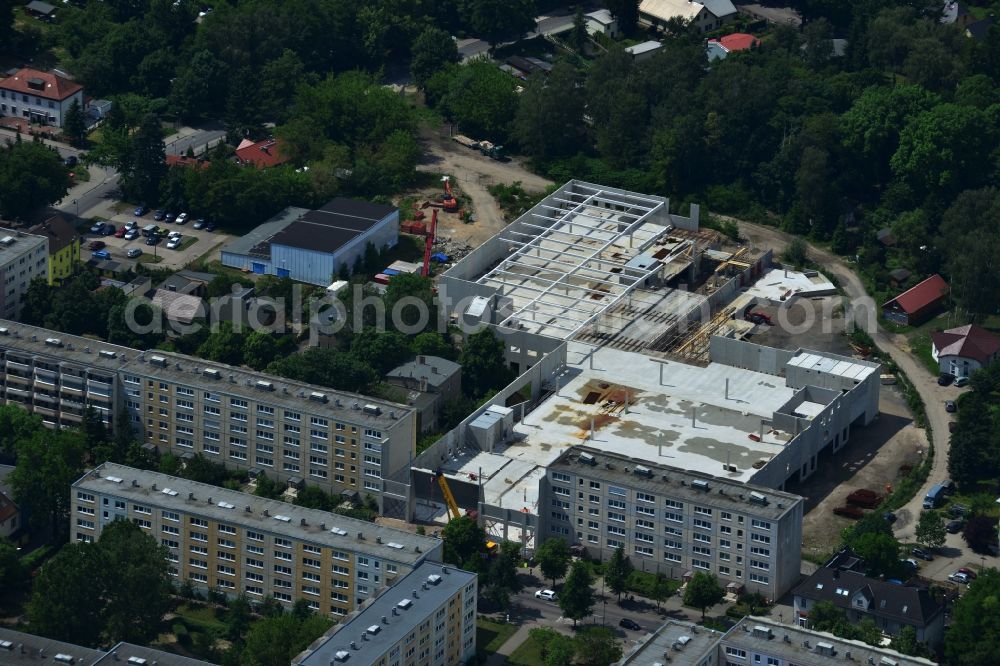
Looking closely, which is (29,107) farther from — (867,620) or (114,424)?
(867,620)

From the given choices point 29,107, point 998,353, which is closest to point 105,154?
point 29,107

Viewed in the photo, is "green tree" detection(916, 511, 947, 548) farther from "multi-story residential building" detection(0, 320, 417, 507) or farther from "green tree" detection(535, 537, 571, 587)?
"multi-story residential building" detection(0, 320, 417, 507)

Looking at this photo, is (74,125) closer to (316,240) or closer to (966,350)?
(316,240)

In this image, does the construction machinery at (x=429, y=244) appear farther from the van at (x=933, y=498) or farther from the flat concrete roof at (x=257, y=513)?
the van at (x=933, y=498)

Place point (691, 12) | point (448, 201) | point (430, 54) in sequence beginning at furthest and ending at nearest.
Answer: point (691, 12)
point (430, 54)
point (448, 201)

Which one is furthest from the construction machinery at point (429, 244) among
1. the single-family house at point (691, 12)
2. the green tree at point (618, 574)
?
the single-family house at point (691, 12)

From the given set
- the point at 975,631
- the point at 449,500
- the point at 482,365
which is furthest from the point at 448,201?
the point at 975,631
